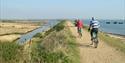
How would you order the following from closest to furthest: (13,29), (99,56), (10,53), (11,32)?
(10,53) → (99,56) → (11,32) → (13,29)

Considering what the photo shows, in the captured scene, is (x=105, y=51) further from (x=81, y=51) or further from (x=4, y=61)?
(x=4, y=61)

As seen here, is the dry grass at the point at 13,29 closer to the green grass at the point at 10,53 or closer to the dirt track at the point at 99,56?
the dirt track at the point at 99,56

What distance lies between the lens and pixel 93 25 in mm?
20047

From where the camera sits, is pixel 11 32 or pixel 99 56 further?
pixel 11 32

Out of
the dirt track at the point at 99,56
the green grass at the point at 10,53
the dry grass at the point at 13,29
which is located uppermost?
the green grass at the point at 10,53

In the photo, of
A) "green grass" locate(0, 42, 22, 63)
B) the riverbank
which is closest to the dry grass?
the riverbank

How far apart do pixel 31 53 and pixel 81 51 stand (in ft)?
18.8

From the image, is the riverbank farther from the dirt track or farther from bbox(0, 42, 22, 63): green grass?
the dirt track

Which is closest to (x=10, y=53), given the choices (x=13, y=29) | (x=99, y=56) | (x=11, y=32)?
(x=99, y=56)

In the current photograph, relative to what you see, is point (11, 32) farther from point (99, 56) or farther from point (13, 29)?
point (99, 56)

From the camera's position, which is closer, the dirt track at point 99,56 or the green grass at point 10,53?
the green grass at point 10,53

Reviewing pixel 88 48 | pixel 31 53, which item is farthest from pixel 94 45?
pixel 31 53

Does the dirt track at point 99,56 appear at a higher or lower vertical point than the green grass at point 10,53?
lower

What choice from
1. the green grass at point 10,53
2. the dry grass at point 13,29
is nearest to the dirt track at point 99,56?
the green grass at point 10,53
